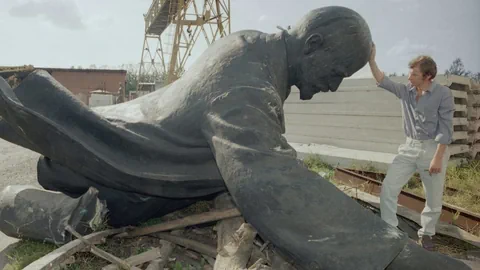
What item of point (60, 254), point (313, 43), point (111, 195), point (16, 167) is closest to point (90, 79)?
point (16, 167)

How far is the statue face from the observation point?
90.0 inches

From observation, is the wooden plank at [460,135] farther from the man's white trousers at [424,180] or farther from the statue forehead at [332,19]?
the statue forehead at [332,19]

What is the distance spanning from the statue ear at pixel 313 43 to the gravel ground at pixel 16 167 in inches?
170

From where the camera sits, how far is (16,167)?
21.1 ft

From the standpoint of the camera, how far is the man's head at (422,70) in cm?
340

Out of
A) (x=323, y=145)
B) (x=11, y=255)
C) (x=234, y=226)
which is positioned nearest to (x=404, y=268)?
(x=234, y=226)

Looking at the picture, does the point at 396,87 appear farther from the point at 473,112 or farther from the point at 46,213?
the point at 473,112

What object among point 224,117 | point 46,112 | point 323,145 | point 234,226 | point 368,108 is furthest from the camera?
point 323,145

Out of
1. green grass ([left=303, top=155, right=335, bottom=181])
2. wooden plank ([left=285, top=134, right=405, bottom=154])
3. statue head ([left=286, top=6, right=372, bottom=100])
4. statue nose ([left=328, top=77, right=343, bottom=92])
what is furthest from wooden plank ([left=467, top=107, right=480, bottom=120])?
statue nose ([left=328, top=77, right=343, bottom=92])

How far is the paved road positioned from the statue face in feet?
11.8

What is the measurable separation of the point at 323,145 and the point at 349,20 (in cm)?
577

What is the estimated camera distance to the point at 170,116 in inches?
91.1

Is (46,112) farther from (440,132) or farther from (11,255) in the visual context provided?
(440,132)

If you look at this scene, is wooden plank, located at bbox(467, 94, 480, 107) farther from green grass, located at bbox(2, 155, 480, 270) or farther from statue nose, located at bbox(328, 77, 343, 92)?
statue nose, located at bbox(328, 77, 343, 92)
